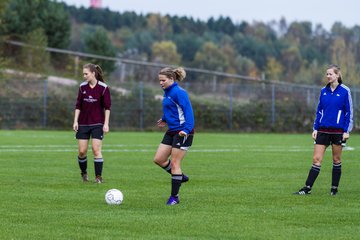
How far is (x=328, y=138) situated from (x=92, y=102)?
438 cm

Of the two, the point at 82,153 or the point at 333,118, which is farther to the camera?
the point at 82,153

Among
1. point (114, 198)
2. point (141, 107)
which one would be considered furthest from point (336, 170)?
point (141, 107)

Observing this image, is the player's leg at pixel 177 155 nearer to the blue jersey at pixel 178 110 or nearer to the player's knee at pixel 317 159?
the blue jersey at pixel 178 110

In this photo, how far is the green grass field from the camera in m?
9.91

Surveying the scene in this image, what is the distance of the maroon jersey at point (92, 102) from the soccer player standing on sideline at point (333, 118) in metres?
3.98

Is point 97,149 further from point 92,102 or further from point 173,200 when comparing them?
point 173,200

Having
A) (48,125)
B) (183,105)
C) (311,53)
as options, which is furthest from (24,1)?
(311,53)

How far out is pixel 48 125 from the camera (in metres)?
42.5

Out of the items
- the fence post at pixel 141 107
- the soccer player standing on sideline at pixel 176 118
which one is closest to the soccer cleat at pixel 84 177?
the soccer player standing on sideline at pixel 176 118

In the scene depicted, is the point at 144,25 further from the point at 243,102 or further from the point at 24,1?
the point at 243,102

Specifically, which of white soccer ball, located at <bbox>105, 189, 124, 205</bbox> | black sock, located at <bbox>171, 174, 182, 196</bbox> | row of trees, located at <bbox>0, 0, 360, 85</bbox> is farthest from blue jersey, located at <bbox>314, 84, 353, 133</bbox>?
row of trees, located at <bbox>0, 0, 360, 85</bbox>

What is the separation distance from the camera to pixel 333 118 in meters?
13.9

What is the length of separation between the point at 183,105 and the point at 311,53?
119m

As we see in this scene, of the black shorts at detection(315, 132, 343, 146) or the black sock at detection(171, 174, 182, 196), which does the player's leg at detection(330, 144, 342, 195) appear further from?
the black sock at detection(171, 174, 182, 196)
